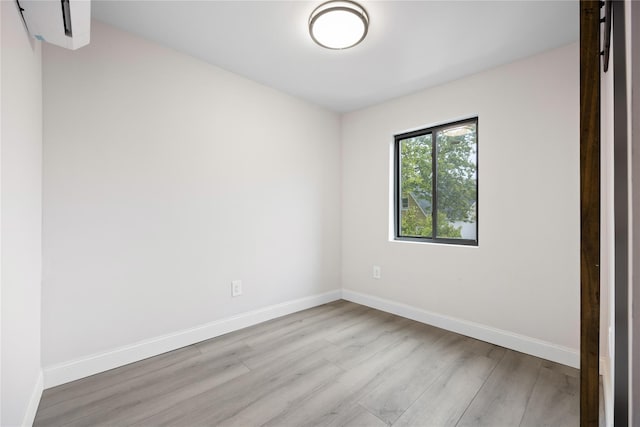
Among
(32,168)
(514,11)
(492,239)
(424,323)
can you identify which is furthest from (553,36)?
(32,168)

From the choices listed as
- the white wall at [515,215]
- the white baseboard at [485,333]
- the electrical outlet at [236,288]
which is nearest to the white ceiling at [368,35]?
the white wall at [515,215]

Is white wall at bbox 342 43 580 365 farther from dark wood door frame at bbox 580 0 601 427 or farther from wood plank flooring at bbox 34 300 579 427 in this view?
dark wood door frame at bbox 580 0 601 427

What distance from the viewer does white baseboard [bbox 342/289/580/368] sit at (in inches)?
79.8

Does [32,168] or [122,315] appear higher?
[32,168]

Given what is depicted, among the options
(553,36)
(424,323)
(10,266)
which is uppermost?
(553,36)

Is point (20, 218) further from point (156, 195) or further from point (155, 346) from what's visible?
point (155, 346)

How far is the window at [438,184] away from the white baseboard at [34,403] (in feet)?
9.81

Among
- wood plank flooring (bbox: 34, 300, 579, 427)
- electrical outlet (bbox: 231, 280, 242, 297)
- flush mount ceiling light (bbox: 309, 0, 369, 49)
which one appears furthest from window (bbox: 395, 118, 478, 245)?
electrical outlet (bbox: 231, 280, 242, 297)

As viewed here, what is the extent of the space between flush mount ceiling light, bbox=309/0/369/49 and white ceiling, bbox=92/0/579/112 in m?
0.06

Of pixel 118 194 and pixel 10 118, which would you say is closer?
pixel 10 118

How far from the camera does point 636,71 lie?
0.61 meters

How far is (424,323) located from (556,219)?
1406 mm

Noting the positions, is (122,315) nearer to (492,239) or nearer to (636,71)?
(636,71)

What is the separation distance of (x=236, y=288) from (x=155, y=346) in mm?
724
